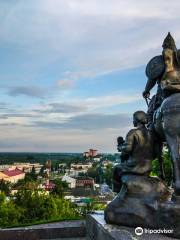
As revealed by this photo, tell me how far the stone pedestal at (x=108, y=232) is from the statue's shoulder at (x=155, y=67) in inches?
95.5

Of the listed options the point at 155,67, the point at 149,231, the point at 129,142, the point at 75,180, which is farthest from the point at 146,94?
the point at 75,180

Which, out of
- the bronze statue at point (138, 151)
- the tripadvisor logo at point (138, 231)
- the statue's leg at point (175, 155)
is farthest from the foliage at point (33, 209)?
the statue's leg at point (175, 155)

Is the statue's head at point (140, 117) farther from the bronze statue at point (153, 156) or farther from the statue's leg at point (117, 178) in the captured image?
the statue's leg at point (117, 178)

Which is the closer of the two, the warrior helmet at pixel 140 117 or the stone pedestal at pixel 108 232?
the stone pedestal at pixel 108 232

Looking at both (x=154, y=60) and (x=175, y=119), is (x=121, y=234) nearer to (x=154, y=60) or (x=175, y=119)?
(x=175, y=119)

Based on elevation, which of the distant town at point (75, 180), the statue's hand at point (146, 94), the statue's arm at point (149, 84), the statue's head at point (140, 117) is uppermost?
the statue's arm at point (149, 84)

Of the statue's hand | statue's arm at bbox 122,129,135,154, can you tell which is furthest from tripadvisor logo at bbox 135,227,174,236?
the statue's hand

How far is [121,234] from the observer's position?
629cm

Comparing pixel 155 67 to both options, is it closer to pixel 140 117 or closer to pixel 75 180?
pixel 140 117

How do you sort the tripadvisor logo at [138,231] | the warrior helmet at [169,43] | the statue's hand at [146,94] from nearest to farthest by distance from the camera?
the tripadvisor logo at [138,231]
the warrior helmet at [169,43]
the statue's hand at [146,94]

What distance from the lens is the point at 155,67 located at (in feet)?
24.0

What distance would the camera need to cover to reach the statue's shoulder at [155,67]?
7.24 metres

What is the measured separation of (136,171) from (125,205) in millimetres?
548

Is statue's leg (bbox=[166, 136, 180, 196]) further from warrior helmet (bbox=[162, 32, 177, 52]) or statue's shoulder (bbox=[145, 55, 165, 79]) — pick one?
warrior helmet (bbox=[162, 32, 177, 52])
